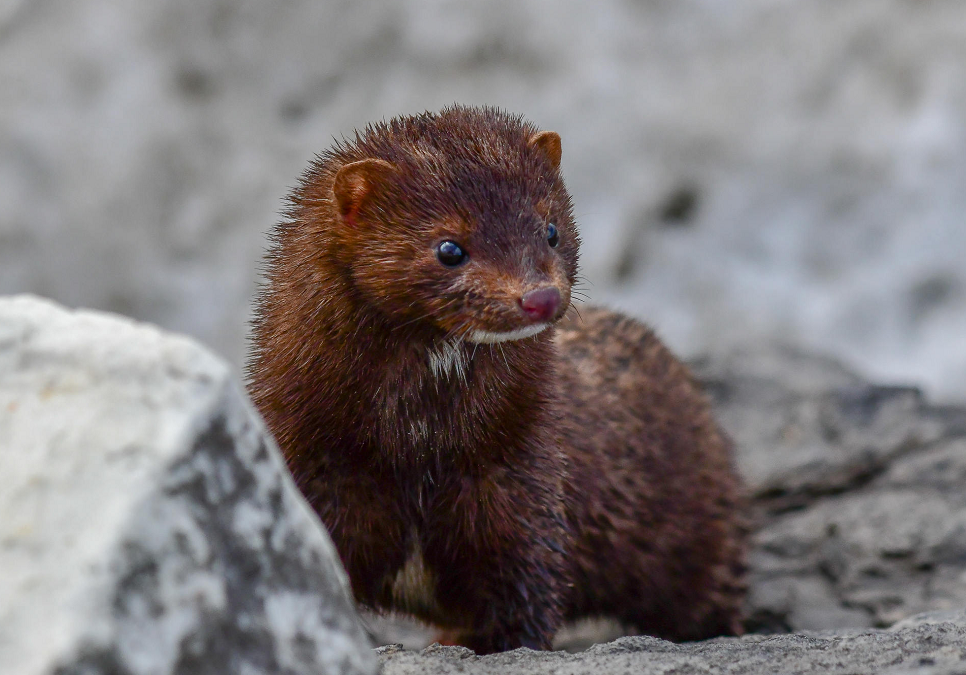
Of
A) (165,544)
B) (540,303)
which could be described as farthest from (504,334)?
(165,544)

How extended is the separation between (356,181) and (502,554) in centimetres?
115

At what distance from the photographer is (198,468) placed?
1986mm

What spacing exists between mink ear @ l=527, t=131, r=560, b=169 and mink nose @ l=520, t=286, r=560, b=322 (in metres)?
0.57

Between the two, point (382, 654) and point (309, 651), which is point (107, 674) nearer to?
point (309, 651)

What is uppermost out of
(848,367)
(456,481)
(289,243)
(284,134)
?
(284,134)

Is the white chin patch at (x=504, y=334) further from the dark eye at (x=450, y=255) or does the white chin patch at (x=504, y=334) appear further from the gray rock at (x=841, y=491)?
the gray rock at (x=841, y=491)

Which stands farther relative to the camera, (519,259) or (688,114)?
(688,114)

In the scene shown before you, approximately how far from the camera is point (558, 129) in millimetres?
8664

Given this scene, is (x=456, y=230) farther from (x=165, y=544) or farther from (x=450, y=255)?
(x=165, y=544)

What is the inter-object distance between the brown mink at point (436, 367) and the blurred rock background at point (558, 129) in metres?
5.00

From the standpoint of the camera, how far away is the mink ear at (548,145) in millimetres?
3256

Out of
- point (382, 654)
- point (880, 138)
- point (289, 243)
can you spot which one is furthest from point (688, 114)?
point (382, 654)

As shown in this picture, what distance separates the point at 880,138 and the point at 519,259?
6.36 meters

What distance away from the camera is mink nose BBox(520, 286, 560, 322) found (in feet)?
9.19
